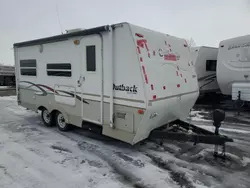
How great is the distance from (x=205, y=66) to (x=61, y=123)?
8.49 metres

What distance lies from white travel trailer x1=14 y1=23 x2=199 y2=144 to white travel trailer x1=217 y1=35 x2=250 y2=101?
4295 mm

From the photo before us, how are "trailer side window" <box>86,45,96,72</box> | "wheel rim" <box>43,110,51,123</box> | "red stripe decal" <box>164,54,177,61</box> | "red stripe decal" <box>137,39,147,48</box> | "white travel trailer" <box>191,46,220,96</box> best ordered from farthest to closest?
"white travel trailer" <box>191,46,220,96</box> < "wheel rim" <box>43,110,51,123</box> < "trailer side window" <box>86,45,96,72</box> < "red stripe decal" <box>164,54,177,61</box> < "red stripe decal" <box>137,39,147,48</box>

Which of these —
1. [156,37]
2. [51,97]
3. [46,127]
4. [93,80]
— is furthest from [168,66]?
[46,127]

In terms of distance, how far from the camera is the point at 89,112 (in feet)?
16.2

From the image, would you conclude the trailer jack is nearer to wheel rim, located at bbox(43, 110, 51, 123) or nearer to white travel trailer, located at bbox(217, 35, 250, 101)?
wheel rim, located at bbox(43, 110, 51, 123)

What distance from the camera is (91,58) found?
4723mm

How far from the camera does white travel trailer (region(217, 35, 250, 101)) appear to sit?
8.45 meters

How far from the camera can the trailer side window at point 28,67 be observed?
21.8 ft

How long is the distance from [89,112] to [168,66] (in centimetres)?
227

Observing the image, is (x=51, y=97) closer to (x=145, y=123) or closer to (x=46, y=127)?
(x=46, y=127)

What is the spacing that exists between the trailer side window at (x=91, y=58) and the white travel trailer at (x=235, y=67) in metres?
6.99

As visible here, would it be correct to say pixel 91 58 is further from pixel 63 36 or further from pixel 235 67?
pixel 235 67

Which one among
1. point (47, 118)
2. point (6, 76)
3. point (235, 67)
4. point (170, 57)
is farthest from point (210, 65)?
point (6, 76)

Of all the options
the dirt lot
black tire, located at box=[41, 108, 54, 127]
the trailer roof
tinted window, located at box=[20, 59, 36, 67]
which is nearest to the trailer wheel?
the dirt lot
